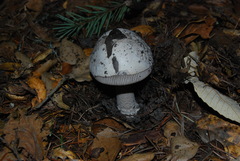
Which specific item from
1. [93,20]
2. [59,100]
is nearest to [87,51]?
[93,20]

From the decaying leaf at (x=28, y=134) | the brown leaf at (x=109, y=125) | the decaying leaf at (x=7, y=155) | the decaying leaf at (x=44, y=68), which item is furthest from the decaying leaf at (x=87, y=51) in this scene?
the decaying leaf at (x=7, y=155)

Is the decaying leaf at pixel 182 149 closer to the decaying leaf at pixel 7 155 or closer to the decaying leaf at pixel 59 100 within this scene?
the decaying leaf at pixel 59 100

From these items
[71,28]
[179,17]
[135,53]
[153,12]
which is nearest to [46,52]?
[71,28]

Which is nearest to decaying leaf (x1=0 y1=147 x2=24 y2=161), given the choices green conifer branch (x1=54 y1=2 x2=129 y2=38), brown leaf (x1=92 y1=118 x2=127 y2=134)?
brown leaf (x1=92 y1=118 x2=127 y2=134)

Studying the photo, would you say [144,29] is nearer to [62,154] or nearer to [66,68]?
[66,68]

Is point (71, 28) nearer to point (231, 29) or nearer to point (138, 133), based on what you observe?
point (138, 133)
